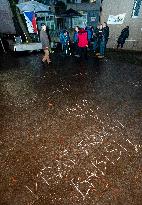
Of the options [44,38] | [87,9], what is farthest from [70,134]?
[87,9]

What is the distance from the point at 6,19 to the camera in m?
18.2

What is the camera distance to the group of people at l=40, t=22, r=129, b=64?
1422 cm

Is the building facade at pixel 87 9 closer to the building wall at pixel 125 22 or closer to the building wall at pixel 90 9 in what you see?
the building wall at pixel 90 9

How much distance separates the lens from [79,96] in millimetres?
11164

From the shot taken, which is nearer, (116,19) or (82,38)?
(82,38)

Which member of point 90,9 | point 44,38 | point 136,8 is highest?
point 136,8

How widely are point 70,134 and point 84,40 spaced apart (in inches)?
308

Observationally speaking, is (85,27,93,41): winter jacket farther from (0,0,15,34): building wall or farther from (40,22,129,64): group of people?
(0,0,15,34): building wall

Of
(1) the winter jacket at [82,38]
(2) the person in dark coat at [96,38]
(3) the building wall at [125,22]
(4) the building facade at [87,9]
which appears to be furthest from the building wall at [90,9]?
(1) the winter jacket at [82,38]

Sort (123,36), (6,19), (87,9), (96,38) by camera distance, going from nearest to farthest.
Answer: (96,38) < (123,36) < (6,19) < (87,9)

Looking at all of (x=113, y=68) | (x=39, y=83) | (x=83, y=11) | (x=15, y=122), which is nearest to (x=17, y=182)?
(x=15, y=122)

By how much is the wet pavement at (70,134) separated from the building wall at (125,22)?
395 cm

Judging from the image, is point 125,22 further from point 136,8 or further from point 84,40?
point 84,40

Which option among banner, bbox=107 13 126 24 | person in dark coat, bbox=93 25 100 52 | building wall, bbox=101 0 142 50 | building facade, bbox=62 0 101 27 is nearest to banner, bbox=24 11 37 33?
person in dark coat, bbox=93 25 100 52
